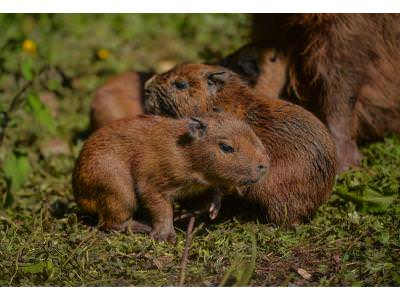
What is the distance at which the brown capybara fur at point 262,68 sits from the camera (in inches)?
243

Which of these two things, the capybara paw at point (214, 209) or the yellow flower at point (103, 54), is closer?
the capybara paw at point (214, 209)

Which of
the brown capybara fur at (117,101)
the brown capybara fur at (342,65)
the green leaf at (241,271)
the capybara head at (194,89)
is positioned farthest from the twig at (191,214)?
the brown capybara fur at (117,101)

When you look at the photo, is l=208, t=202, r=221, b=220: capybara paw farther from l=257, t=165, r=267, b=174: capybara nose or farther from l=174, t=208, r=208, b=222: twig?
l=257, t=165, r=267, b=174: capybara nose

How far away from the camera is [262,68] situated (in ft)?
20.3

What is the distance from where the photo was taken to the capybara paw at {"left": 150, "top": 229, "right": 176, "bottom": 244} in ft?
15.7

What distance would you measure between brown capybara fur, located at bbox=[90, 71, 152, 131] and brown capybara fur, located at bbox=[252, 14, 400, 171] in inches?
58.6

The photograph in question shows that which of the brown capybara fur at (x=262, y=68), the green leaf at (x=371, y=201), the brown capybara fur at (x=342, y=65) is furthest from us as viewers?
the brown capybara fur at (x=262, y=68)

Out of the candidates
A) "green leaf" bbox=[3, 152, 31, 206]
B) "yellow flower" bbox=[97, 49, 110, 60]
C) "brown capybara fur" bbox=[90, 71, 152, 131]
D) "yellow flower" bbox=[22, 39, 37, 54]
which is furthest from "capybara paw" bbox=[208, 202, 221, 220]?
"yellow flower" bbox=[97, 49, 110, 60]

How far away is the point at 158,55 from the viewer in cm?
864

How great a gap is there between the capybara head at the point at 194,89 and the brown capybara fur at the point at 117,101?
4.29 ft

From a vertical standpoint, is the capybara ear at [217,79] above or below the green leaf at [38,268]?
above

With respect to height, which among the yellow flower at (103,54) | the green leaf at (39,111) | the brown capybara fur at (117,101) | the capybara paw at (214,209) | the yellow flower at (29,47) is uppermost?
the yellow flower at (29,47)

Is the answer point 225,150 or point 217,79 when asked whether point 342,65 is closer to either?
point 217,79

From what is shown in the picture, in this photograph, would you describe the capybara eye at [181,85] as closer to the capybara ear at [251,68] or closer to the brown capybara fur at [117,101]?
the capybara ear at [251,68]
